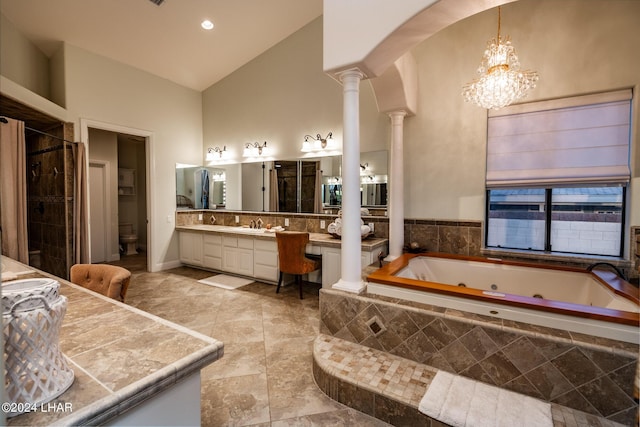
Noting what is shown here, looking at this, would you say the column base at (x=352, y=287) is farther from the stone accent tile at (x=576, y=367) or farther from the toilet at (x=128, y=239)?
the toilet at (x=128, y=239)

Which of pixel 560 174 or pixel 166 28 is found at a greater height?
pixel 166 28

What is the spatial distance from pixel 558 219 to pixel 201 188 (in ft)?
17.8

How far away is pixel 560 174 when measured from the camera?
3.01 metres

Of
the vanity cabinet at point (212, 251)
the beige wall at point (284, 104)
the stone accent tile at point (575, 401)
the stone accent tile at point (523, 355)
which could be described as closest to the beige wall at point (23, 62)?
the beige wall at point (284, 104)

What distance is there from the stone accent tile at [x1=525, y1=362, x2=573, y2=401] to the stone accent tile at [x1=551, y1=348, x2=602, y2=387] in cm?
3

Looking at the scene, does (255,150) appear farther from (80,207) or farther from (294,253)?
(80,207)

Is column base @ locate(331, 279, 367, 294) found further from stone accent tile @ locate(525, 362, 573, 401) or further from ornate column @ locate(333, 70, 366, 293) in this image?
stone accent tile @ locate(525, 362, 573, 401)

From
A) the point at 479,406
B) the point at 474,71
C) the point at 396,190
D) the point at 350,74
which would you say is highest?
the point at 474,71

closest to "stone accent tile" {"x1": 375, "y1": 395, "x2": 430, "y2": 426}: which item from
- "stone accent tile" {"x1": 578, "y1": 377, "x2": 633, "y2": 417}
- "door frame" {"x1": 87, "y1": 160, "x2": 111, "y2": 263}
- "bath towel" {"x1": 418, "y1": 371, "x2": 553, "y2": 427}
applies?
"bath towel" {"x1": 418, "y1": 371, "x2": 553, "y2": 427}

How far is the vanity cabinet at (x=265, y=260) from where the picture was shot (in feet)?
13.9

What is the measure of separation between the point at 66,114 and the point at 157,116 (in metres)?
1.29

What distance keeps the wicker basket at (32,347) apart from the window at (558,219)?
3782 millimetres

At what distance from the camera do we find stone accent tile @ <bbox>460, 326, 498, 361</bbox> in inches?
73.5

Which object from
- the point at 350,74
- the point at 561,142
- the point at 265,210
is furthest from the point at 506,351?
the point at 265,210
